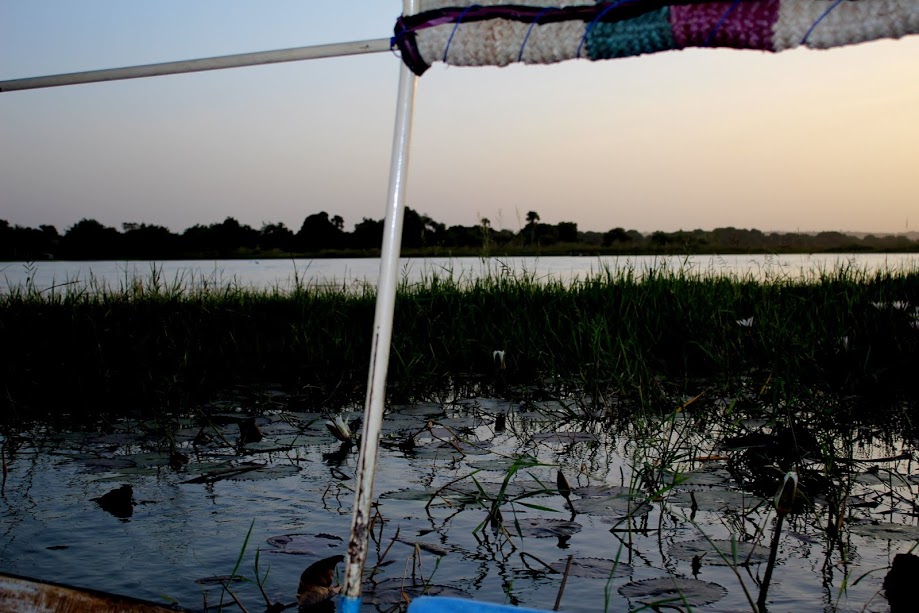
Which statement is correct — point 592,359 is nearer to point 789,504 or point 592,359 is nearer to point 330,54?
point 789,504

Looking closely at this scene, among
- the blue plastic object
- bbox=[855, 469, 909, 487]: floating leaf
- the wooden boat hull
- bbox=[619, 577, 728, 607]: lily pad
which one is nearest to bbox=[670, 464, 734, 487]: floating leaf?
bbox=[855, 469, 909, 487]: floating leaf

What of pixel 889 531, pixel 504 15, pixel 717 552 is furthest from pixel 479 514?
pixel 504 15

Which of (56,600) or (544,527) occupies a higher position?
(56,600)

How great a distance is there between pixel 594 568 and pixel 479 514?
0.47 m

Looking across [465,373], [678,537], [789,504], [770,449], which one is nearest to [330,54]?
[789,504]

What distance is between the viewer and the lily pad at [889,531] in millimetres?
1886

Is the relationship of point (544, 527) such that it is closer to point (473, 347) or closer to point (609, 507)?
point (609, 507)

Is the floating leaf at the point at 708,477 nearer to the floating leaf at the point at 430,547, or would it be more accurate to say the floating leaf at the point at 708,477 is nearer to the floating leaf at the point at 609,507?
the floating leaf at the point at 609,507

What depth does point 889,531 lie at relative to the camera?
75.4 inches

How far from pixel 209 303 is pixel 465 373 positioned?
266 cm

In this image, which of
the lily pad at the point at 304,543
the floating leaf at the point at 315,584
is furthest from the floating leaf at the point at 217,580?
the floating leaf at the point at 315,584

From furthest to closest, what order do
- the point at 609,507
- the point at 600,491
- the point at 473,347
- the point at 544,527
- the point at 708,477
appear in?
the point at 473,347 < the point at 708,477 < the point at 600,491 < the point at 609,507 < the point at 544,527

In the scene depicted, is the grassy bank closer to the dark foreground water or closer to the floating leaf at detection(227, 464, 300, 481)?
the dark foreground water

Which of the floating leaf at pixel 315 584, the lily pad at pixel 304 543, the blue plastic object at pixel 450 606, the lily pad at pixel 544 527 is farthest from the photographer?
the lily pad at pixel 544 527
